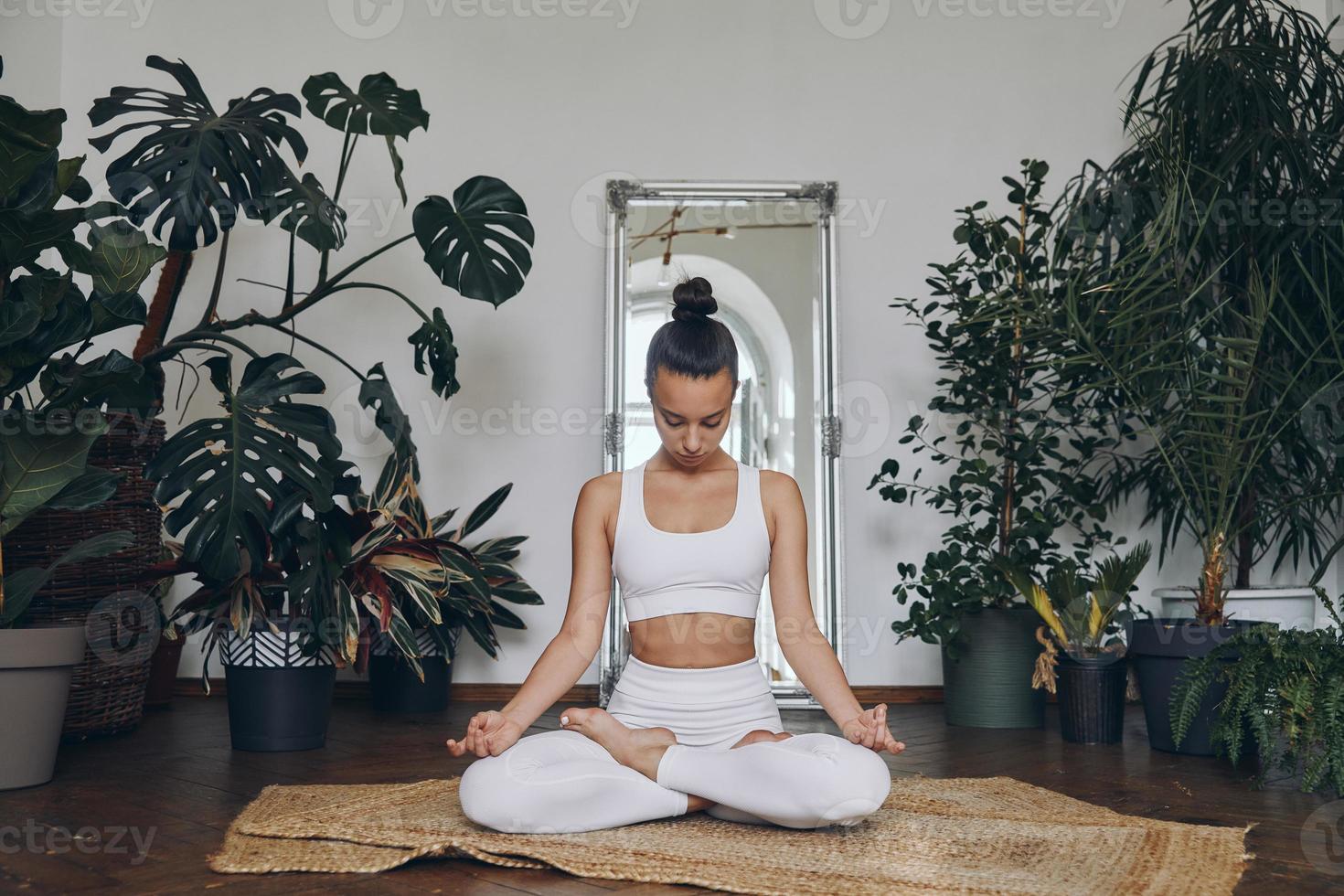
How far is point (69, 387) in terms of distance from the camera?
2.19m

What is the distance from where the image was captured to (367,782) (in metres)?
2.23

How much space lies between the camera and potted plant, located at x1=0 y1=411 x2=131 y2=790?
2104 millimetres

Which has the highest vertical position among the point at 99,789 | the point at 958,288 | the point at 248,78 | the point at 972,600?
the point at 248,78

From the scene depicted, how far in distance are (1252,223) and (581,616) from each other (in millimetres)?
2181

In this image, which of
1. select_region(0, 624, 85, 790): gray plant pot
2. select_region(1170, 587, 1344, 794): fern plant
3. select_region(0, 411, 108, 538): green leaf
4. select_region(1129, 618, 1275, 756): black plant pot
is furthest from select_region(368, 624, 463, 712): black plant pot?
select_region(1170, 587, 1344, 794): fern plant

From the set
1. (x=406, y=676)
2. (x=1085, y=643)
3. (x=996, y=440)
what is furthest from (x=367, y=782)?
(x=996, y=440)

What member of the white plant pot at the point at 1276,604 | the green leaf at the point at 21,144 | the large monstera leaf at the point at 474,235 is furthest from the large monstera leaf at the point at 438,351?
the white plant pot at the point at 1276,604

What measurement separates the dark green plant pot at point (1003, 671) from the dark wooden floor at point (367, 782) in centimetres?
8

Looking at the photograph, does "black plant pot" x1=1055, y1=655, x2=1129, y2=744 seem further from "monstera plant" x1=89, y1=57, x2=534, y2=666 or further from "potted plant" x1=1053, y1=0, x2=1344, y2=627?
"monstera plant" x1=89, y1=57, x2=534, y2=666

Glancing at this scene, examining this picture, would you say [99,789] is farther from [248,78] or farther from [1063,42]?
[1063,42]

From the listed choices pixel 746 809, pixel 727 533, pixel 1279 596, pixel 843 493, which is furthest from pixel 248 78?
pixel 1279 596

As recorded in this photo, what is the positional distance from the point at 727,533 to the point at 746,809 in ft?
1.54

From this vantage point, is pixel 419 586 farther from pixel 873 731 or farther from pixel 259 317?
pixel 873 731

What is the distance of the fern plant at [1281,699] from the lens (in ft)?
6.94
